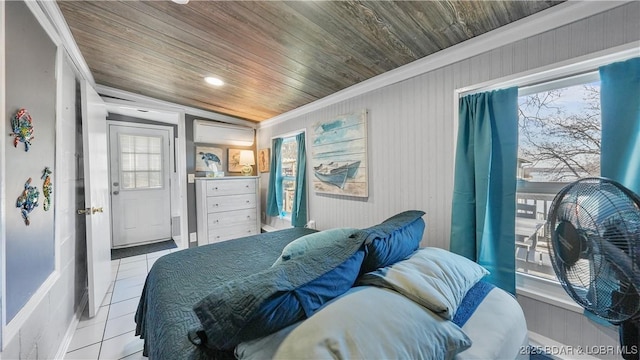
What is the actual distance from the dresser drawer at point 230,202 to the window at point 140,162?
1588 mm

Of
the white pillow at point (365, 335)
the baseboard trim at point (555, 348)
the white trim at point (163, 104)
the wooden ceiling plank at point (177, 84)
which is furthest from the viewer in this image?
the white trim at point (163, 104)

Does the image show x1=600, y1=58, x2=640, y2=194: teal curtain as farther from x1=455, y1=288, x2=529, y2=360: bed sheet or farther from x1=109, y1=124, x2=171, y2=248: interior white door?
x1=109, y1=124, x2=171, y2=248: interior white door

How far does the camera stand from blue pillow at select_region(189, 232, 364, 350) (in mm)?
688

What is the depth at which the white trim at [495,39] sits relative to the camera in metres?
1.25

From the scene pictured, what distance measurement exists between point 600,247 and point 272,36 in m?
1.98

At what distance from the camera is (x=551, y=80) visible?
1.44m

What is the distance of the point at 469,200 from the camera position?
1.67 metres

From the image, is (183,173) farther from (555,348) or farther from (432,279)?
(555,348)

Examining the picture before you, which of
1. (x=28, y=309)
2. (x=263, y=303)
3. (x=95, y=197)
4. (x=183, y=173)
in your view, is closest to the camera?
(x=263, y=303)

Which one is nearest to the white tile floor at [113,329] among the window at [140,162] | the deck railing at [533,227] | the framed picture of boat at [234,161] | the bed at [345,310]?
the bed at [345,310]

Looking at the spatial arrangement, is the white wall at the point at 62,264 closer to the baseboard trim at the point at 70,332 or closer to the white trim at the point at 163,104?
the baseboard trim at the point at 70,332

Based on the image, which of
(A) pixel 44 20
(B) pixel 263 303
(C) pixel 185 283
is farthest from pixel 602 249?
(A) pixel 44 20

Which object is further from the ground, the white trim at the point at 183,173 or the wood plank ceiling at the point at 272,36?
the wood plank ceiling at the point at 272,36

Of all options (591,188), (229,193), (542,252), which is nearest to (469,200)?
(542,252)
